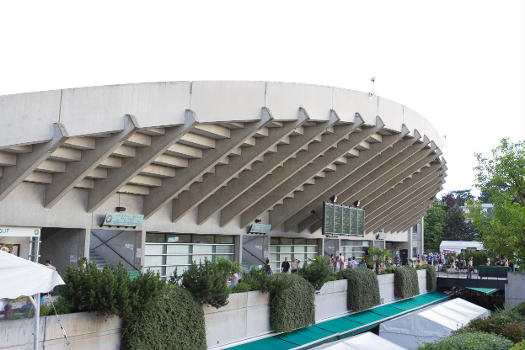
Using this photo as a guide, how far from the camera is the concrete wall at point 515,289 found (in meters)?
28.7

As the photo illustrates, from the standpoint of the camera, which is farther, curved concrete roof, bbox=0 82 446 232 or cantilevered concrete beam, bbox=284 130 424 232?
cantilevered concrete beam, bbox=284 130 424 232

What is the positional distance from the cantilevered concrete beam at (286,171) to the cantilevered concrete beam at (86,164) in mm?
9708

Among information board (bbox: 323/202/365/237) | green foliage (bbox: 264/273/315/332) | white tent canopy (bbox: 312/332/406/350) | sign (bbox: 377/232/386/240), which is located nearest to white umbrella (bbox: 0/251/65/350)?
white tent canopy (bbox: 312/332/406/350)

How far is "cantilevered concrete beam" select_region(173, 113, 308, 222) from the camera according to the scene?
20.0 m

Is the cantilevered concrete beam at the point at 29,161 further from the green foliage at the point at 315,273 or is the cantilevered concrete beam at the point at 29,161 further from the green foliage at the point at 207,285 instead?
the green foliage at the point at 315,273

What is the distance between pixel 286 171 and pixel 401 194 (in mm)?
16418

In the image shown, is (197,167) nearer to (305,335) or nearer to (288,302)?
(288,302)

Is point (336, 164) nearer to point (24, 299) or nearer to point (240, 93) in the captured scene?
point (240, 93)

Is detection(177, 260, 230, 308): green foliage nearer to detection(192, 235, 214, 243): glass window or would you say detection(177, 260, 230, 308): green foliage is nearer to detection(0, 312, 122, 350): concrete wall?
detection(0, 312, 122, 350): concrete wall

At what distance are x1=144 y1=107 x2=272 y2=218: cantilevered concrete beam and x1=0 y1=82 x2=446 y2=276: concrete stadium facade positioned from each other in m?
0.05

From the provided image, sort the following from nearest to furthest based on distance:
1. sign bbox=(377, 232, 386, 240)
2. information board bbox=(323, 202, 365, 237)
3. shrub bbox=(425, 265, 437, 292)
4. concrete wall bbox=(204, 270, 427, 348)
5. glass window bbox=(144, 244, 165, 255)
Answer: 1. concrete wall bbox=(204, 270, 427, 348)
2. glass window bbox=(144, 244, 165, 255)
3. information board bbox=(323, 202, 365, 237)
4. shrub bbox=(425, 265, 437, 292)
5. sign bbox=(377, 232, 386, 240)

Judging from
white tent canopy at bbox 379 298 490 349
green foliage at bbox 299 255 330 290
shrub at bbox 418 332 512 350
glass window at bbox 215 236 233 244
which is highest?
glass window at bbox 215 236 233 244

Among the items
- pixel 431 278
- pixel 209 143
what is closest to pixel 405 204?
pixel 431 278

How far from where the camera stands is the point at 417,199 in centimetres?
4241
